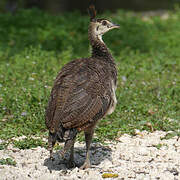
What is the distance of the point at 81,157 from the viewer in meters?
6.15

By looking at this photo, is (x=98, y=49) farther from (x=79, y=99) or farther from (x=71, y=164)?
(x=71, y=164)

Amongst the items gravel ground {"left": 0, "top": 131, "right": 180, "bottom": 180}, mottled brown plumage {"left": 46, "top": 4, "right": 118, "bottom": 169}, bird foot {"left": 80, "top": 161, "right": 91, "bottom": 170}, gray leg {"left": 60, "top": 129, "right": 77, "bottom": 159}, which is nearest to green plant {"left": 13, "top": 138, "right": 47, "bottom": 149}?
gravel ground {"left": 0, "top": 131, "right": 180, "bottom": 180}

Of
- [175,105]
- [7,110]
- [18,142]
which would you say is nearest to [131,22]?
[175,105]

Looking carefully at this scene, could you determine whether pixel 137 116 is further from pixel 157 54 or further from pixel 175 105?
pixel 157 54

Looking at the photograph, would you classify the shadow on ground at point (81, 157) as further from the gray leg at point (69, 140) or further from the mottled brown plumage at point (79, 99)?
the gray leg at point (69, 140)

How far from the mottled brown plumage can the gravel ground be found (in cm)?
28

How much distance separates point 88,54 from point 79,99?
16.7 feet

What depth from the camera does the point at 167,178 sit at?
5262 millimetres

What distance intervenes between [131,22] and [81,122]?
9.11m

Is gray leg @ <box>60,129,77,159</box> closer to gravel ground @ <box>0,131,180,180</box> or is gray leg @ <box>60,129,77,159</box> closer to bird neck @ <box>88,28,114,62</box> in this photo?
gravel ground @ <box>0,131,180,180</box>

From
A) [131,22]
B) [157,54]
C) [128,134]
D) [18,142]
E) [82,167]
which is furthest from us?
[131,22]

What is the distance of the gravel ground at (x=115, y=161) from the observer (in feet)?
17.5

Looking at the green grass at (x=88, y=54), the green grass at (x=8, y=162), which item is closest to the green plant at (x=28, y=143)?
the green grass at (x=88, y=54)

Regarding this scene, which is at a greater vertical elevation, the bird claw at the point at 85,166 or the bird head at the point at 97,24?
the bird head at the point at 97,24
